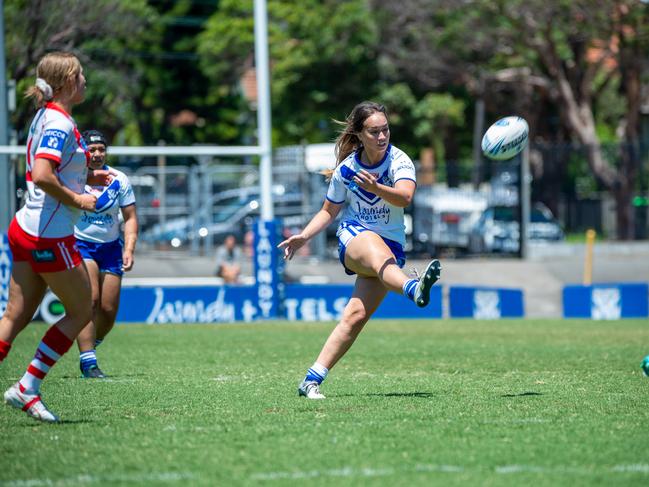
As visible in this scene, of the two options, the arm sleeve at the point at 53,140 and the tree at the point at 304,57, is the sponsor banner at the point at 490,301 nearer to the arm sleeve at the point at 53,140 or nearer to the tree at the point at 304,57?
the arm sleeve at the point at 53,140

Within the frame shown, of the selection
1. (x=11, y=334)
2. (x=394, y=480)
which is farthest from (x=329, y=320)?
(x=394, y=480)

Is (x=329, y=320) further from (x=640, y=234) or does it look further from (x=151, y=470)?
(x=640, y=234)

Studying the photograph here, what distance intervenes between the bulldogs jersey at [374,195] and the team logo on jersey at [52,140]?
2247 mm

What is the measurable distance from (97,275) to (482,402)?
12.5 feet

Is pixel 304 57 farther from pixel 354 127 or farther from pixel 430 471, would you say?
pixel 430 471

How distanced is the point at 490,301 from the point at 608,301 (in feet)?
7.47

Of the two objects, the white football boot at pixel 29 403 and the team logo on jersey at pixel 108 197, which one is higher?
the team logo on jersey at pixel 108 197

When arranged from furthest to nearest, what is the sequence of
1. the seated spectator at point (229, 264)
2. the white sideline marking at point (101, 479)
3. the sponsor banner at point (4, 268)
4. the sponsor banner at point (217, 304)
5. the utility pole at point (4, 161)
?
the seated spectator at point (229, 264)
the sponsor banner at point (217, 304)
the utility pole at point (4, 161)
the sponsor banner at point (4, 268)
the white sideline marking at point (101, 479)

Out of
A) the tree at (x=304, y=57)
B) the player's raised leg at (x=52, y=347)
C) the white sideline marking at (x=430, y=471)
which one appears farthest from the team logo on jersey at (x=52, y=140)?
the tree at (x=304, y=57)

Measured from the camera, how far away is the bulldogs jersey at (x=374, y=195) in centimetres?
774

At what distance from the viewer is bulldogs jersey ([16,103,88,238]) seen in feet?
20.6

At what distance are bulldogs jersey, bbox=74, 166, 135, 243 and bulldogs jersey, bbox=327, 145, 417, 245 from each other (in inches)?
105

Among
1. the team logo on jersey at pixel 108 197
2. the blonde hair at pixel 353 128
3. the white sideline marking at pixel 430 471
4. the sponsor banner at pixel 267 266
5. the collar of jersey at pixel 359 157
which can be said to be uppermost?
the blonde hair at pixel 353 128

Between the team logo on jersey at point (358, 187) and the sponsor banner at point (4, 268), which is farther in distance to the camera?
the sponsor banner at point (4, 268)
